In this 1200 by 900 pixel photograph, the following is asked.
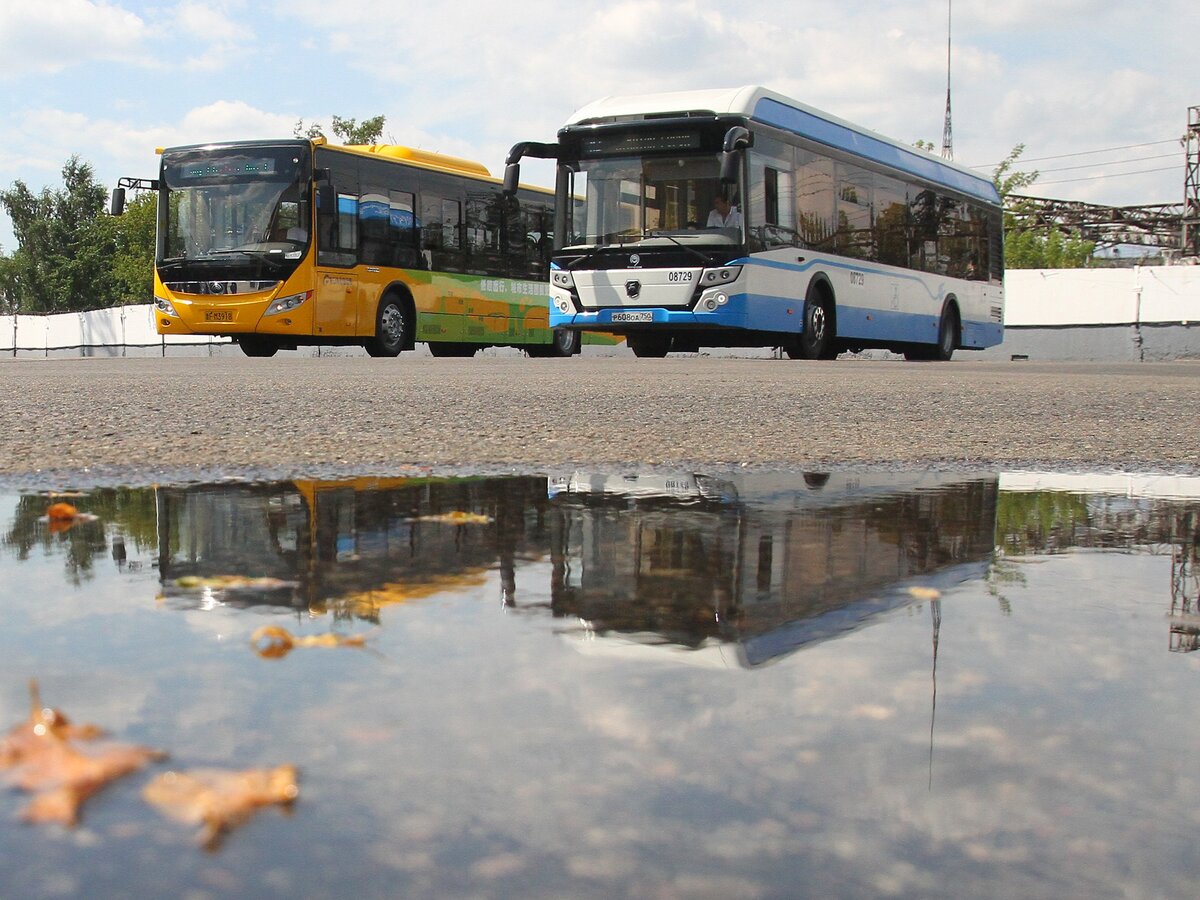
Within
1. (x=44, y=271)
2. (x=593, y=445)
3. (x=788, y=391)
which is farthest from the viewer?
(x=44, y=271)

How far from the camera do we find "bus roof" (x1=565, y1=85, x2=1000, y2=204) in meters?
14.9

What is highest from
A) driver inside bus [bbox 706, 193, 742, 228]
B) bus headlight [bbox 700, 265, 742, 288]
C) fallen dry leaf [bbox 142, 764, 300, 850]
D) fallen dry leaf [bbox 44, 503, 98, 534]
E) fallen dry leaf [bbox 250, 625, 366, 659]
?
driver inside bus [bbox 706, 193, 742, 228]

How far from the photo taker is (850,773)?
4.19 feet

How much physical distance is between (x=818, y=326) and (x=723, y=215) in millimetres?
2565

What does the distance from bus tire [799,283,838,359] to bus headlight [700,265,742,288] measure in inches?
71.6

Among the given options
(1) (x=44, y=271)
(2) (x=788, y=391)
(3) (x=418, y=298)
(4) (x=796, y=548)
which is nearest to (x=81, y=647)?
(4) (x=796, y=548)

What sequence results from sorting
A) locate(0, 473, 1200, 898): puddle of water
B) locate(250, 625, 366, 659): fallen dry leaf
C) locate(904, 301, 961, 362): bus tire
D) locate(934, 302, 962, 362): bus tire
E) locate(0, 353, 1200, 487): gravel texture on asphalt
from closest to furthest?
locate(0, 473, 1200, 898): puddle of water
locate(250, 625, 366, 659): fallen dry leaf
locate(0, 353, 1200, 487): gravel texture on asphalt
locate(904, 301, 961, 362): bus tire
locate(934, 302, 962, 362): bus tire

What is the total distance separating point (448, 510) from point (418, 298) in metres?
17.0

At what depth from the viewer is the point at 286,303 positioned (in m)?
17.8

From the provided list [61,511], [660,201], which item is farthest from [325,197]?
[61,511]

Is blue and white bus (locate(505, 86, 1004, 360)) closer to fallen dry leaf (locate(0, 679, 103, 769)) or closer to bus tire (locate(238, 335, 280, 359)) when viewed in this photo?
bus tire (locate(238, 335, 280, 359))

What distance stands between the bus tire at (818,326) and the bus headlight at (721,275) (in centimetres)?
182

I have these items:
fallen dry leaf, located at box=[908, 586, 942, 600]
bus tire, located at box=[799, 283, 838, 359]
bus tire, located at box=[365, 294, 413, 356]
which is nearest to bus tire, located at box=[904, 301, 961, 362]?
bus tire, located at box=[799, 283, 838, 359]

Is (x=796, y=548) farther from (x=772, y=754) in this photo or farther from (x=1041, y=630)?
(x=772, y=754)
